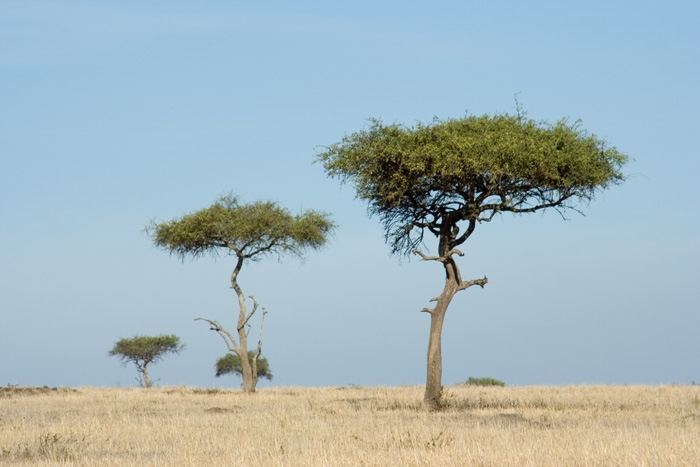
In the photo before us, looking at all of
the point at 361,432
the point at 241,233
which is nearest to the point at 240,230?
the point at 241,233

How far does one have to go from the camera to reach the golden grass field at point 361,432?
45.0 feet

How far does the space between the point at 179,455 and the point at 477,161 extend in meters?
13.8

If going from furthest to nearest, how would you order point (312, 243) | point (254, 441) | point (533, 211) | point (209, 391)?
1. point (312, 243)
2. point (209, 391)
3. point (533, 211)
4. point (254, 441)

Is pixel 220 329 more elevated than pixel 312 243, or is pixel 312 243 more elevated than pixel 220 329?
pixel 312 243

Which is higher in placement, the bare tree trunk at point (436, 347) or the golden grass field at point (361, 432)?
the bare tree trunk at point (436, 347)

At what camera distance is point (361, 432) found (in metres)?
18.5

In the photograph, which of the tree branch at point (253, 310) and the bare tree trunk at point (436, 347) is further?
the tree branch at point (253, 310)

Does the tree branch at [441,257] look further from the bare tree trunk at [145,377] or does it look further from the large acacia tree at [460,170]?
the bare tree trunk at [145,377]

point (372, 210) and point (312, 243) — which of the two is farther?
point (312, 243)

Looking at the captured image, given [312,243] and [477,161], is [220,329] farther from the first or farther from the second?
[477,161]

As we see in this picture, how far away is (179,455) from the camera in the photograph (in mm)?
15023

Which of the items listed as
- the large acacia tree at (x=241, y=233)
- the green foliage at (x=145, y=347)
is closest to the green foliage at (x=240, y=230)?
the large acacia tree at (x=241, y=233)

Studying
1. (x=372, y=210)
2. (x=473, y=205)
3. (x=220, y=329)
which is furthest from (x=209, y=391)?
(x=473, y=205)

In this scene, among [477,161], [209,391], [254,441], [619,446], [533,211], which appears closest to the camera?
[619,446]
